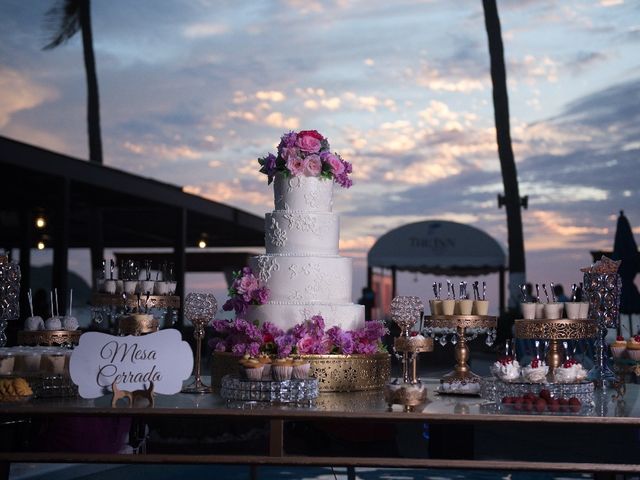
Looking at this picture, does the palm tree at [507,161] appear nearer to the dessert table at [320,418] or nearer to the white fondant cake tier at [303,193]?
the white fondant cake tier at [303,193]

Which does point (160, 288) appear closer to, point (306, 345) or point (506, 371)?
point (306, 345)

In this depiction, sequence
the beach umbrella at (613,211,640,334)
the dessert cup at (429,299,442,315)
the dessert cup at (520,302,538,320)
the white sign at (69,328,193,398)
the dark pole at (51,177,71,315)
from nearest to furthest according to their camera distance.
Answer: the white sign at (69,328,193,398)
the dessert cup at (520,302,538,320)
the dessert cup at (429,299,442,315)
the beach umbrella at (613,211,640,334)
the dark pole at (51,177,71,315)

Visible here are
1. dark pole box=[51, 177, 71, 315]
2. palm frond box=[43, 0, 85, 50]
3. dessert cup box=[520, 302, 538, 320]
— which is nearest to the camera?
dessert cup box=[520, 302, 538, 320]

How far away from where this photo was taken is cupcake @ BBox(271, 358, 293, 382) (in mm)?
5195

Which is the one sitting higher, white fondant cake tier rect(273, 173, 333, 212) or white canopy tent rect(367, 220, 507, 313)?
white canopy tent rect(367, 220, 507, 313)

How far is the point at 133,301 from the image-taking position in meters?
6.52

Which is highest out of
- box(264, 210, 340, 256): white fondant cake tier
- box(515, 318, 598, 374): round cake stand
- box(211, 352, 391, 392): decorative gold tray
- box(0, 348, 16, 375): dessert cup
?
box(264, 210, 340, 256): white fondant cake tier

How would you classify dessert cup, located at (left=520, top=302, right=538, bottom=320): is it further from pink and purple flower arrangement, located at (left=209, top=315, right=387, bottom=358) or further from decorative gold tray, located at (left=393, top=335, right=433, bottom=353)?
pink and purple flower arrangement, located at (left=209, top=315, right=387, bottom=358)

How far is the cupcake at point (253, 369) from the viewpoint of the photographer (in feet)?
17.0

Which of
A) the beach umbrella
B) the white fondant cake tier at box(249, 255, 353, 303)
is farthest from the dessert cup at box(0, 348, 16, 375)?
the beach umbrella

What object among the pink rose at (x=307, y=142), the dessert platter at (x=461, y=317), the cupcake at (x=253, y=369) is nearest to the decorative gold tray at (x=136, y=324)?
the cupcake at (x=253, y=369)

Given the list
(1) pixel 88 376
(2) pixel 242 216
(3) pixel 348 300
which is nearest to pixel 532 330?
(3) pixel 348 300

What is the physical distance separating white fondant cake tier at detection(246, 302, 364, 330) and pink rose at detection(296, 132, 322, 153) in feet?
3.61

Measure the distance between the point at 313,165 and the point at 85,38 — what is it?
67.1ft
